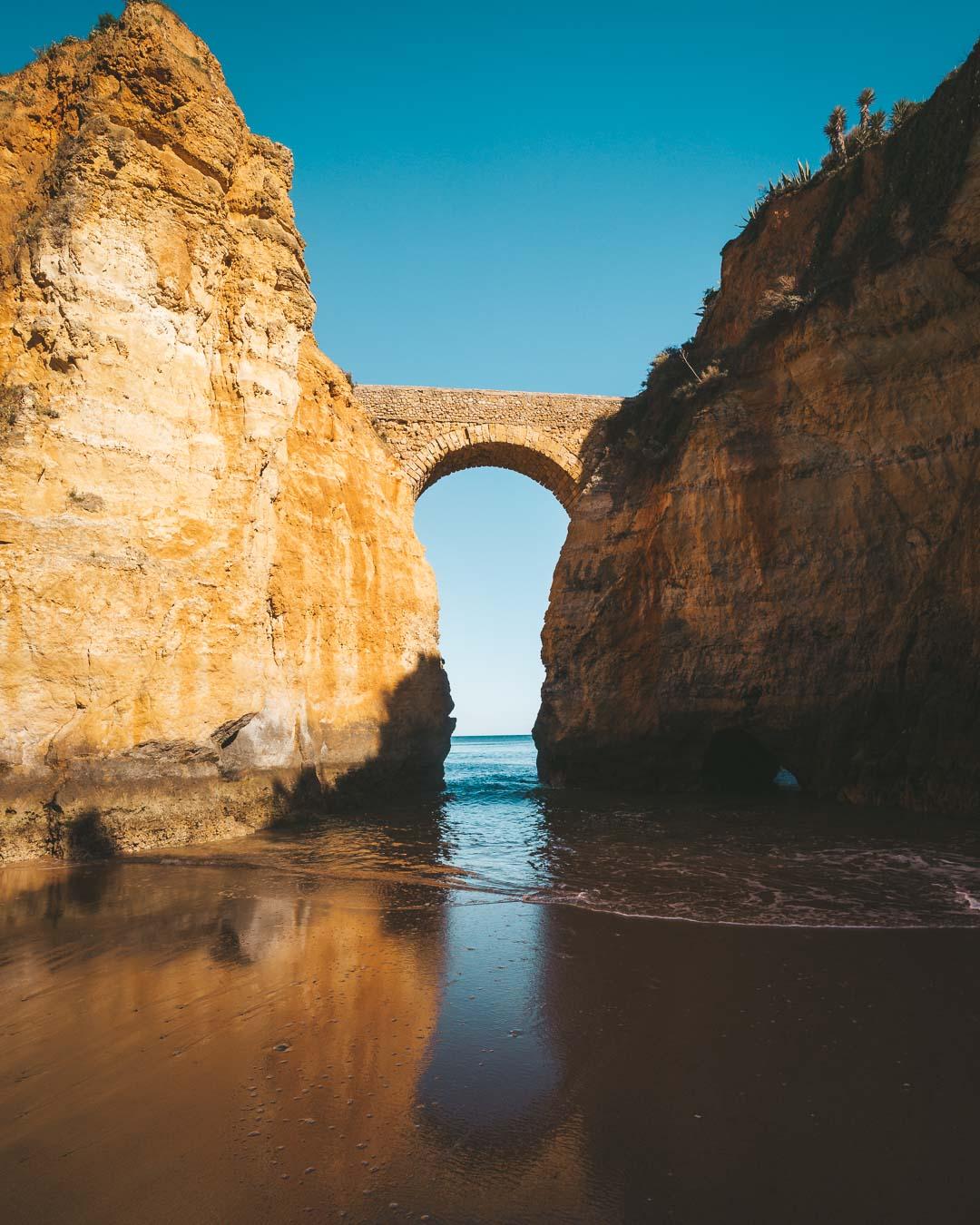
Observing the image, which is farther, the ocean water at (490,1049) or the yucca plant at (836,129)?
the yucca plant at (836,129)

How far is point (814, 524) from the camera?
11.5 m

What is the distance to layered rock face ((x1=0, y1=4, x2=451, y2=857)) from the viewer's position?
717 centimetres

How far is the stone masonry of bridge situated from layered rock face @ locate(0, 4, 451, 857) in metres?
7.58

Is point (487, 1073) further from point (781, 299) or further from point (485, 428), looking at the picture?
point (485, 428)

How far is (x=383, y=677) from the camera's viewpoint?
43.6ft

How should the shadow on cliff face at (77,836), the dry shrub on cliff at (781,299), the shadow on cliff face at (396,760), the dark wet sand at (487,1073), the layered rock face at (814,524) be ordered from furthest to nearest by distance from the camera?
the dry shrub on cliff at (781,299)
the shadow on cliff face at (396,760)
the layered rock face at (814,524)
the shadow on cliff face at (77,836)
the dark wet sand at (487,1073)

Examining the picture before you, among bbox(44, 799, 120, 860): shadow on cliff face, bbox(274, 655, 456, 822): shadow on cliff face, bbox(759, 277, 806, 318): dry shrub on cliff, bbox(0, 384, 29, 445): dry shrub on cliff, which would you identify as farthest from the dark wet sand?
bbox(759, 277, 806, 318): dry shrub on cliff

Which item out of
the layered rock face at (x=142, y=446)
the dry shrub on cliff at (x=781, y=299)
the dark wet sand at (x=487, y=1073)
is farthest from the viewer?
the dry shrub on cliff at (x=781, y=299)

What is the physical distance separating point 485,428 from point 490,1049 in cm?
1688

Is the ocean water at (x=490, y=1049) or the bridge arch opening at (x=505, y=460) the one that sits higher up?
the bridge arch opening at (x=505, y=460)

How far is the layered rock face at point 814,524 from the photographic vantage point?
9.69m

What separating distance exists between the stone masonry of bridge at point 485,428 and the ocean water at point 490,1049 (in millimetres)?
13653

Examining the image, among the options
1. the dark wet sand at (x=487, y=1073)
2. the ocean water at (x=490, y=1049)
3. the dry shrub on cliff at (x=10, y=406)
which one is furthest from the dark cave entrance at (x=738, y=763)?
the dry shrub on cliff at (x=10, y=406)

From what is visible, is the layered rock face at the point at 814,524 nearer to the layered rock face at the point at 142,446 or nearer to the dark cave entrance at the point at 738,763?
the dark cave entrance at the point at 738,763
